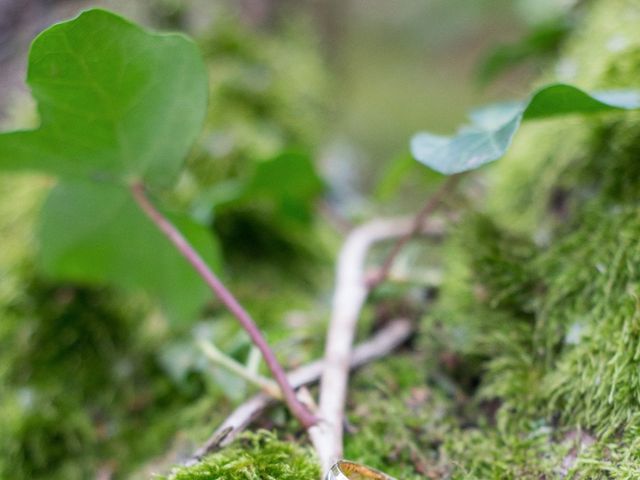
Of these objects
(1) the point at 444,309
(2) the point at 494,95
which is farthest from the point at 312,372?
(2) the point at 494,95

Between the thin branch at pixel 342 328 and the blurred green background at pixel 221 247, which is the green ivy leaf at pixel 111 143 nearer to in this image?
the blurred green background at pixel 221 247

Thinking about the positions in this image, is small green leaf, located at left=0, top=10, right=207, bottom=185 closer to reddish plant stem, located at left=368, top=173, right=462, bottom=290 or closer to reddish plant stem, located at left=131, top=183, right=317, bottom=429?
reddish plant stem, located at left=131, top=183, right=317, bottom=429

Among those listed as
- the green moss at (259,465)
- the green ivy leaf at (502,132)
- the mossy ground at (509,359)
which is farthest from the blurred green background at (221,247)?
the green ivy leaf at (502,132)

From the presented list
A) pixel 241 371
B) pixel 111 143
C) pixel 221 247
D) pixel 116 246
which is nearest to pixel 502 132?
pixel 241 371

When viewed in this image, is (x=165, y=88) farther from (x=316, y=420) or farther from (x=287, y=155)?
(x=316, y=420)

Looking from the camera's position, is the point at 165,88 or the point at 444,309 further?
the point at 444,309

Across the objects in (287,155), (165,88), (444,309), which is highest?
(165,88)
